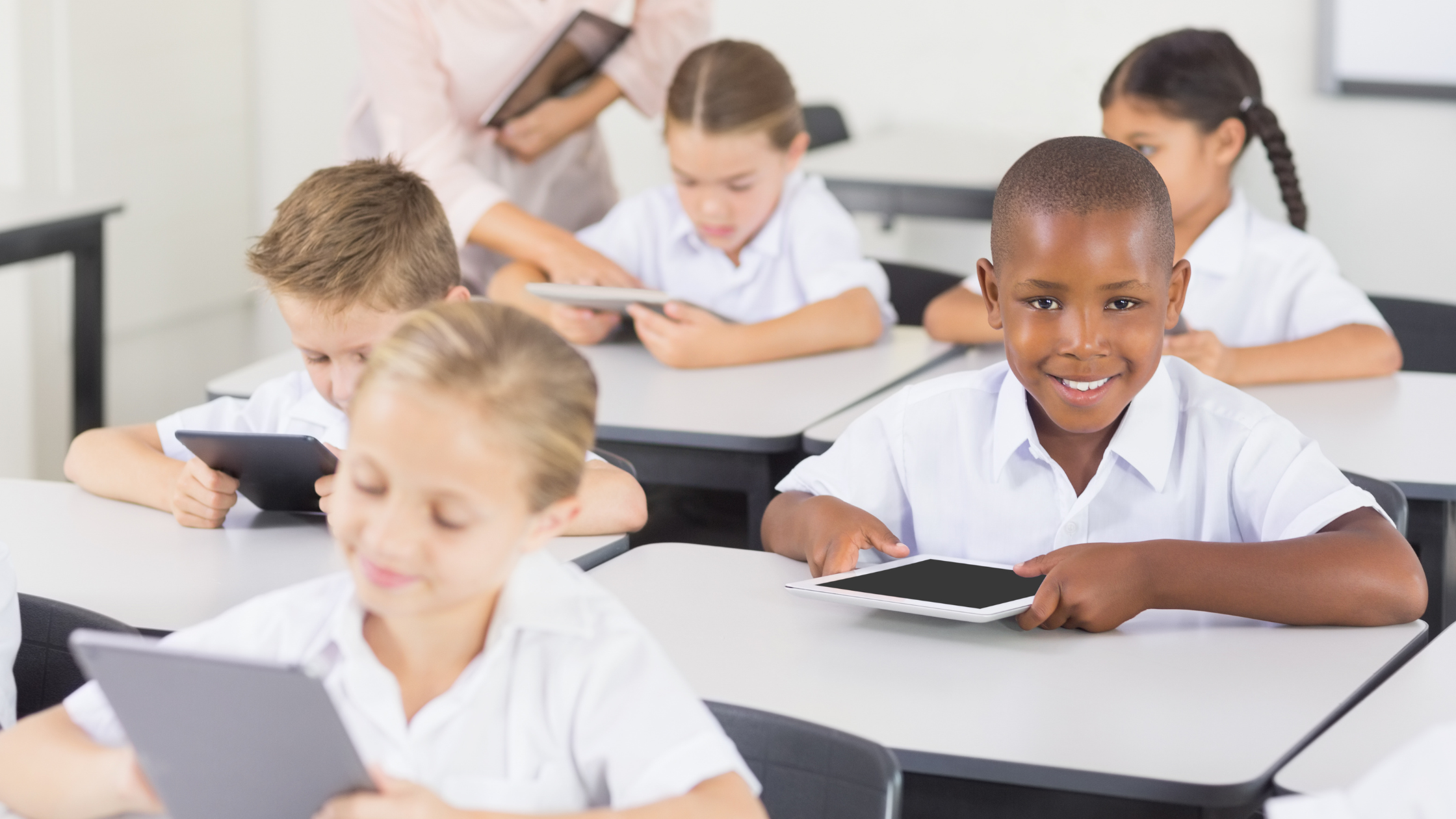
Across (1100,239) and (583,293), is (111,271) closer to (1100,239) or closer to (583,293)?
(583,293)

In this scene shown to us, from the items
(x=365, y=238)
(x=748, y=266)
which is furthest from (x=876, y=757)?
(x=748, y=266)

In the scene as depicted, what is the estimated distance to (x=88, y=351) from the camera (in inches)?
137

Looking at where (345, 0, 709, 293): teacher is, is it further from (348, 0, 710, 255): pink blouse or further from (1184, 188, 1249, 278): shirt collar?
(1184, 188, 1249, 278): shirt collar

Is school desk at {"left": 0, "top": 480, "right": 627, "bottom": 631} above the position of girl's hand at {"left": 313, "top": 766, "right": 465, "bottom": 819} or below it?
below

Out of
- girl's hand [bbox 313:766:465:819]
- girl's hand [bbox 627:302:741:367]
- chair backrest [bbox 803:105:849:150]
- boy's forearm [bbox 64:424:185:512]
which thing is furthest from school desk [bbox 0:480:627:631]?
chair backrest [bbox 803:105:849:150]

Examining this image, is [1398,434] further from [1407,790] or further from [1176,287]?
[1407,790]

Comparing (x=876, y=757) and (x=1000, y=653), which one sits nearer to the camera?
(x=876, y=757)

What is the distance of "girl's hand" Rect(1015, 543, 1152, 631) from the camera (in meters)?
1.35

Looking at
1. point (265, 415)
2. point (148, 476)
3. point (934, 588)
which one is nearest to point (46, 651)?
point (148, 476)

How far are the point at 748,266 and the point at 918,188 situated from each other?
43.6 inches

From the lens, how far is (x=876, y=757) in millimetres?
1049

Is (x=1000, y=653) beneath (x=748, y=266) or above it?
beneath

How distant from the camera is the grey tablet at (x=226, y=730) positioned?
83 centimetres

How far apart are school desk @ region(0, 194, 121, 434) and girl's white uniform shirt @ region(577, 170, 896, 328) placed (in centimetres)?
118
